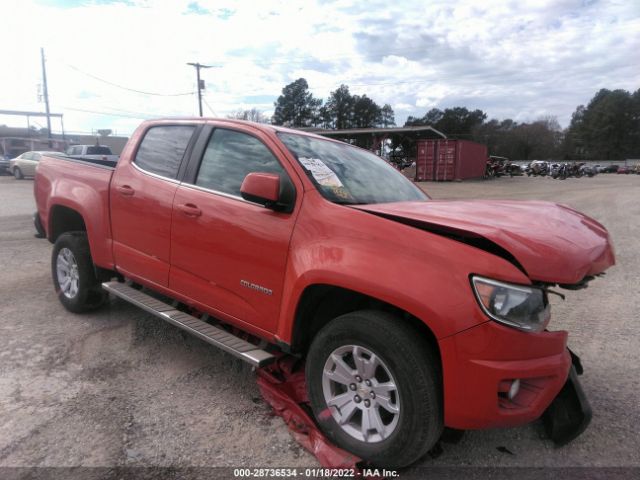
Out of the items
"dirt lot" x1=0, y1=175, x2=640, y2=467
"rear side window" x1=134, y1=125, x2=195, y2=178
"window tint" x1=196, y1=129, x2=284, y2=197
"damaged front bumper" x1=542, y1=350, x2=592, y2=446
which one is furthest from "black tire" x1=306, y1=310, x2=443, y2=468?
"rear side window" x1=134, y1=125, x2=195, y2=178

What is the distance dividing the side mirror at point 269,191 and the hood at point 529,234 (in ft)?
1.63

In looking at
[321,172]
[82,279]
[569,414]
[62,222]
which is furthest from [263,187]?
[62,222]

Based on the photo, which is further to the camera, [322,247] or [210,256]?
[210,256]

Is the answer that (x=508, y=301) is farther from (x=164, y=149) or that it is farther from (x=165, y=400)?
(x=164, y=149)

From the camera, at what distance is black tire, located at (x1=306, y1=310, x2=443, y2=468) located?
219 cm

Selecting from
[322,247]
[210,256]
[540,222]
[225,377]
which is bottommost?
[225,377]

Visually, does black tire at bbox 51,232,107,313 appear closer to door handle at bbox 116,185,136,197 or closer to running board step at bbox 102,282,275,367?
running board step at bbox 102,282,275,367

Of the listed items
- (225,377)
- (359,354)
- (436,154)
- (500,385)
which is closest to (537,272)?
(500,385)

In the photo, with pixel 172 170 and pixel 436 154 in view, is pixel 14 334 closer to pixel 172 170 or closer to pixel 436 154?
pixel 172 170

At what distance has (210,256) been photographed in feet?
10.4

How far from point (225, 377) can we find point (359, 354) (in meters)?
1.44

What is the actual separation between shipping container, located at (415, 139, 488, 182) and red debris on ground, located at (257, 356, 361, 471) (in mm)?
30027

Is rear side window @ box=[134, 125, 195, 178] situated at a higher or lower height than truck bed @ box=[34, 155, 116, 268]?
higher

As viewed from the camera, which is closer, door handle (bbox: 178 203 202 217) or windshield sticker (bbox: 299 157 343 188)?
windshield sticker (bbox: 299 157 343 188)
